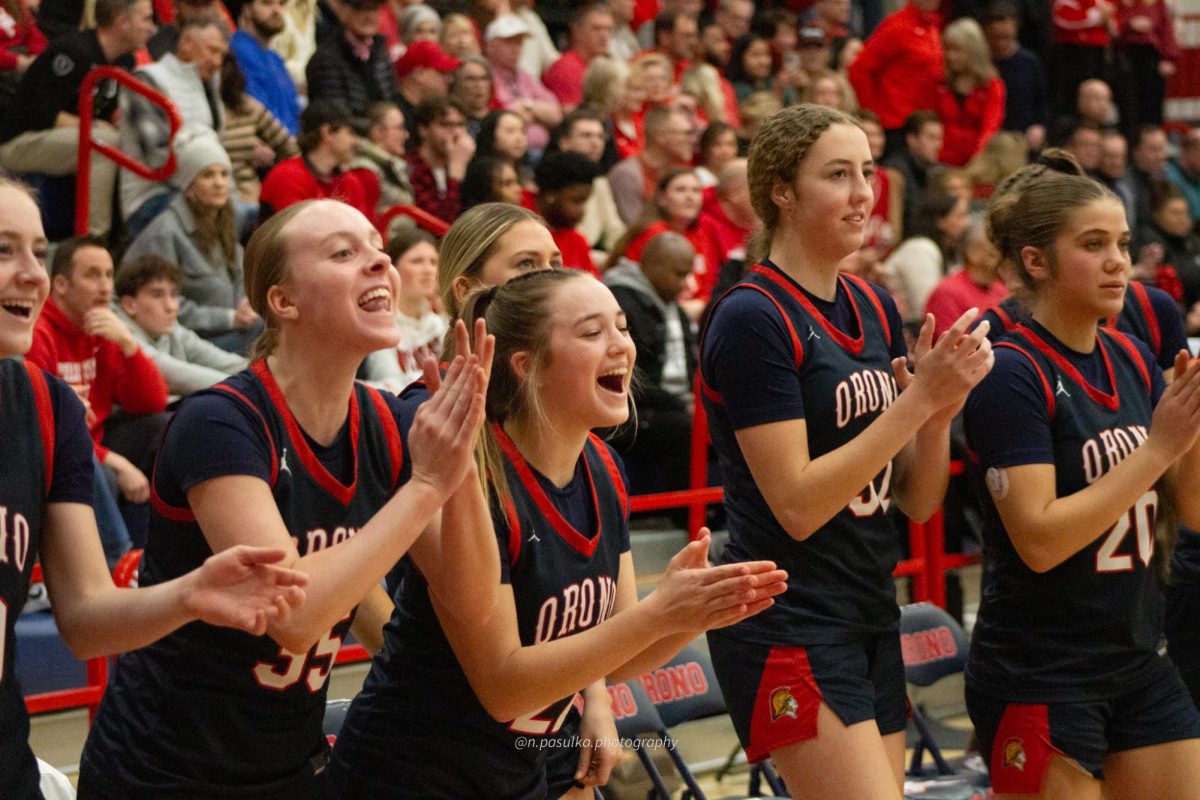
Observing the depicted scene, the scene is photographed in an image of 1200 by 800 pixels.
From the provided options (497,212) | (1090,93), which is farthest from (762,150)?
(1090,93)

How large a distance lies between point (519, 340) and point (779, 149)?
2.68ft

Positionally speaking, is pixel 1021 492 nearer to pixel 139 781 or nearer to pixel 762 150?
pixel 762 150

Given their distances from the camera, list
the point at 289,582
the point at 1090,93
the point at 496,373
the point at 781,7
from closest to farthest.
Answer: the point at 289,582
the point at 496,373
the point at 1090,93
the point at 781,7

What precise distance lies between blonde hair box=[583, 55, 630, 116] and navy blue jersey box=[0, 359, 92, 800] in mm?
7022

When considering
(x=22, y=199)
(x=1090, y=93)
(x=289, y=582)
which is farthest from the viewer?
(x=1090, y=93)

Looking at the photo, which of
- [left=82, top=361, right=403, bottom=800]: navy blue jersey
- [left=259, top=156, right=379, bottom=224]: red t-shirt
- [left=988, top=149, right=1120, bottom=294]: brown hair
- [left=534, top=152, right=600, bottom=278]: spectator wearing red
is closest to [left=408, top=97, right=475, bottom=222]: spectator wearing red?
[left=259, top=156, right=379, bottom=224]: red t-shirt

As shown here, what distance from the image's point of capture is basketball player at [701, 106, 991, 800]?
10.0ft

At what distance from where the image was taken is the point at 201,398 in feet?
8.17

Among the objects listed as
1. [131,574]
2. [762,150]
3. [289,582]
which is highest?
[762,150]

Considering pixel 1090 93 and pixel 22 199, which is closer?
pixel 22 199

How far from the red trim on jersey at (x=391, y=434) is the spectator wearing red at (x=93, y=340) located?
274 cm

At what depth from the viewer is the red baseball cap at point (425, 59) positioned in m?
8.90

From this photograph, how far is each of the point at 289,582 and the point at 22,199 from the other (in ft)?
2.52

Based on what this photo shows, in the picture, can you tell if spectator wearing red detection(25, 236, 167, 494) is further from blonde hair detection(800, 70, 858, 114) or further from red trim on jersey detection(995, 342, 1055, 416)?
blonde hair detection(800, 70, 858, 114)
